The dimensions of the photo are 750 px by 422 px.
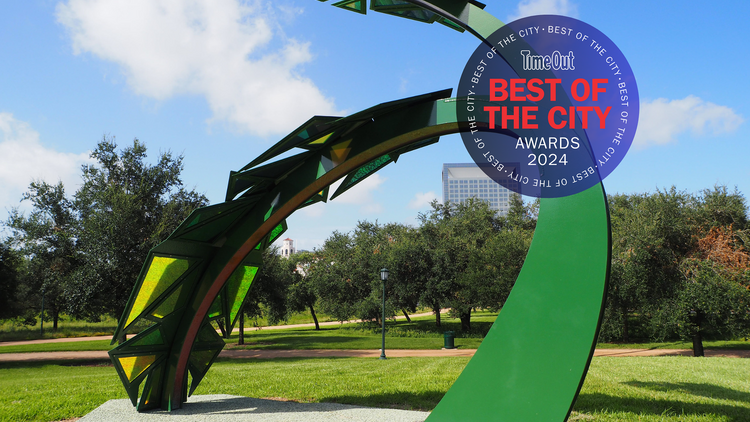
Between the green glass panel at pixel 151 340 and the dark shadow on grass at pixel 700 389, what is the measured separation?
345 inches

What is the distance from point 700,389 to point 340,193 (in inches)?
305

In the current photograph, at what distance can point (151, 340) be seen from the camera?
6.82m

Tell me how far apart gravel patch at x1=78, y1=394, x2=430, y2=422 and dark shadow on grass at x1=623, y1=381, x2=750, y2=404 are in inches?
196

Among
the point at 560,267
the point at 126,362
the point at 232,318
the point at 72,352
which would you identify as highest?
the point at 560,267

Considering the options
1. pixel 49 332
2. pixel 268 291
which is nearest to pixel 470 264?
pixel 268 291

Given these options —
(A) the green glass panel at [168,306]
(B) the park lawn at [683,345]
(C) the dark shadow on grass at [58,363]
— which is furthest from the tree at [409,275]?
(A) the green glass panel at [168,306]

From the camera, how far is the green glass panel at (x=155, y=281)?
643 centimetres

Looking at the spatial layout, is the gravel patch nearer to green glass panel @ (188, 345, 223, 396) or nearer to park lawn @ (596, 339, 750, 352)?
green glass panel @ (188, 345, 223, 396)

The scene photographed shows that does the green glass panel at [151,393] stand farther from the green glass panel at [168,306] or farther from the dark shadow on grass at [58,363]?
the dark shadow on grass at [58,363]

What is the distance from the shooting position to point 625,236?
22.5 m

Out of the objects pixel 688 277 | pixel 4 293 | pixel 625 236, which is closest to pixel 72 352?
pixel 4 293

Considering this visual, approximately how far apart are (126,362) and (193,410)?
126 cm

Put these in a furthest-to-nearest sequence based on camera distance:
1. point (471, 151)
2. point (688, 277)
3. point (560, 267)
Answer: point (688, 277), point (471, 151), point (560, 267)

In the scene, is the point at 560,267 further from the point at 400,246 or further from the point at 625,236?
the point at 400,246
